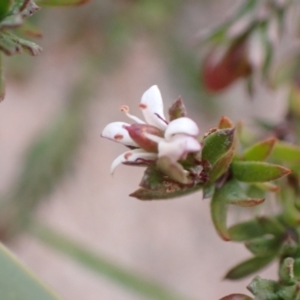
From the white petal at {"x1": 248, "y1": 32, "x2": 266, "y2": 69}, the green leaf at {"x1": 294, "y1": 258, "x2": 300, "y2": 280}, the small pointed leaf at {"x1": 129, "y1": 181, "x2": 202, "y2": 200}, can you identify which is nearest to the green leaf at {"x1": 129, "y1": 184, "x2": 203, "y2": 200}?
the small pointed leaf at {"x1": 129, "y1": 181, "x2": 202, "y2": 200}

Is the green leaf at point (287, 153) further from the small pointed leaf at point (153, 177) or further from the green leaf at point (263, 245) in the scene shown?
the small pointed leaf at point (153, 177)

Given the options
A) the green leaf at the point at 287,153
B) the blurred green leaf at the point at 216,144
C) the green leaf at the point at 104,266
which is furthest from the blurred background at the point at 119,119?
the blurred green leaf at the point at 216,144

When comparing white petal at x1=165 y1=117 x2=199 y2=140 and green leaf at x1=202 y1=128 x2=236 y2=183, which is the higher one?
white petal at x1=165 y1=117 x2=199 y2=140

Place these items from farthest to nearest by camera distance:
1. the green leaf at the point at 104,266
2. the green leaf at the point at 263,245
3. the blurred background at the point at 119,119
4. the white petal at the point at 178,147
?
the blurred background at the point at 119,119
the green leaf at the point at 104,266
the green leaf at the point at 263,245
the white petal at the point at 178,147

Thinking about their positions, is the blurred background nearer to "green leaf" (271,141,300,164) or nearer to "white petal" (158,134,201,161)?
"green leaf" (271,141,300,164)

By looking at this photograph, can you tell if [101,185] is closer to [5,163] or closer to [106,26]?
[5,163]

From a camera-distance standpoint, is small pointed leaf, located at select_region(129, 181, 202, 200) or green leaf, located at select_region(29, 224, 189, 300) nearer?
small pointed leaf, located at select_region(129, 181, 202, 200)

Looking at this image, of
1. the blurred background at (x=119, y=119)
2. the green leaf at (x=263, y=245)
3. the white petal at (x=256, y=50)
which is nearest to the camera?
the green leaf at (x=263, y=245)
